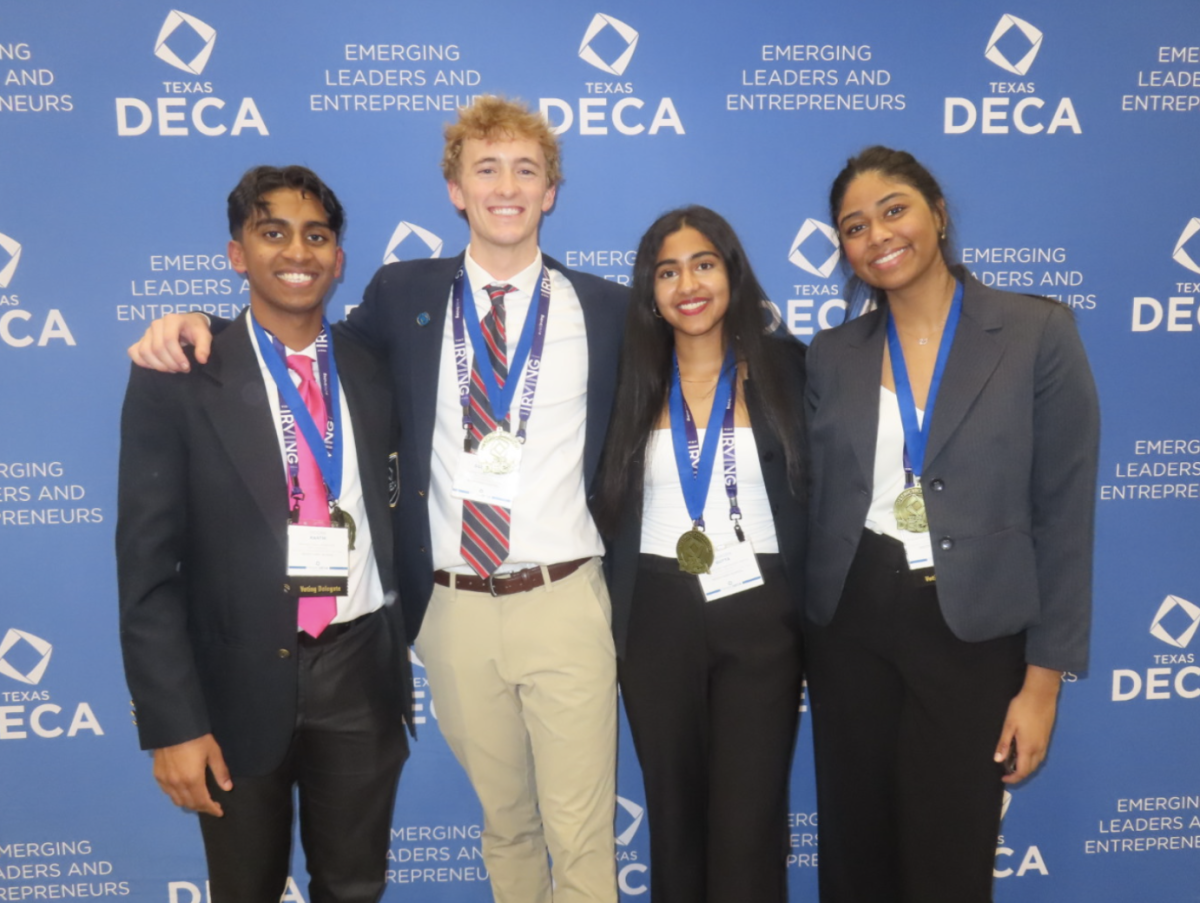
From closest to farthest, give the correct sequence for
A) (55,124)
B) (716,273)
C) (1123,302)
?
(716,273) → (55,124) → (1123,302)

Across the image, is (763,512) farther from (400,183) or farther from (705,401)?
(400,183)

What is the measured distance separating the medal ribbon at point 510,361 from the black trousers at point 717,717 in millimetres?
547

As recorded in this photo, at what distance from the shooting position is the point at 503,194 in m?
2.11

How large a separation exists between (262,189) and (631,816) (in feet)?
8.12

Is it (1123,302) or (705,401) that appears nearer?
(705,401)

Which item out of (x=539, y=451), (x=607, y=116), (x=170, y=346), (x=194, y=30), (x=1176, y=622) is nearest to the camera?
(x=170, y=346)

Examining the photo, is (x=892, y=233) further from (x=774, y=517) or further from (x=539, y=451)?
(x=539, y=451)

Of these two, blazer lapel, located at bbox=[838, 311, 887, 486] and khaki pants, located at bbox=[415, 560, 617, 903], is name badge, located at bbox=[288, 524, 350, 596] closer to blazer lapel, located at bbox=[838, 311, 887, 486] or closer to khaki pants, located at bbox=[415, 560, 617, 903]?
khaki pants, located at bbox=[415, 560, 617, 903]

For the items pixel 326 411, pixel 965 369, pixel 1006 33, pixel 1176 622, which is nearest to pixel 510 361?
pixel 326 411

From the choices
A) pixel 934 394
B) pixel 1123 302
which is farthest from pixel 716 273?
pixel 1123 302

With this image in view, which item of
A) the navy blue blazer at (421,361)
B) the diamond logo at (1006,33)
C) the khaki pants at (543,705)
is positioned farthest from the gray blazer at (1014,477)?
the diamond logo at (1006,33)

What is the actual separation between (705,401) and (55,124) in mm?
2282

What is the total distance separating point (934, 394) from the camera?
1.92 m

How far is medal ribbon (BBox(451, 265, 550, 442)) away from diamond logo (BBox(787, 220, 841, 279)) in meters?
1.04
